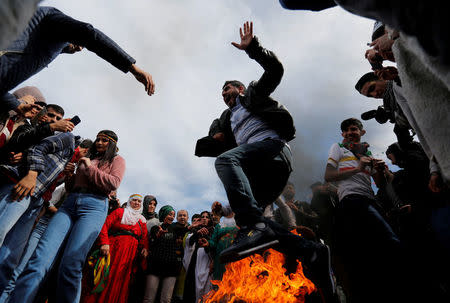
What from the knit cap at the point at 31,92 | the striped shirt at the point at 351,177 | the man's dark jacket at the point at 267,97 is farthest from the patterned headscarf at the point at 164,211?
the man's dark jacket at the point at 267,97

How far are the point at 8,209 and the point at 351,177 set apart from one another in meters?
4.22

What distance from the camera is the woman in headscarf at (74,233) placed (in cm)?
223

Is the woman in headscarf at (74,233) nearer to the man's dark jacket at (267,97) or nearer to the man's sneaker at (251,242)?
the man's sneaker at (251,242)

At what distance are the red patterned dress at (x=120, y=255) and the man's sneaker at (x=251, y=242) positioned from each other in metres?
3.10

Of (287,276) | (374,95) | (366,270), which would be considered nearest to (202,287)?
(287,276)

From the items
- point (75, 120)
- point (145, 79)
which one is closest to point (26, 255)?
point (75, 120)

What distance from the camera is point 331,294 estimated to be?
2.27 meters

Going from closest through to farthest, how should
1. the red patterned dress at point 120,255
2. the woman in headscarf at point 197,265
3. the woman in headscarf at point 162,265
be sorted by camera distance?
the red patterned dress at point 120,255, the woman in headscarf at point 197,265, the woman in headscarf at point 162,265

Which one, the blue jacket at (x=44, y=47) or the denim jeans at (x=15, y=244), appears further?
the denim jeans at (x=15, y=244)

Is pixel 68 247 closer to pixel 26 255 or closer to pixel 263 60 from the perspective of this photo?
pixel 26 255

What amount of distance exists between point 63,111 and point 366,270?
16.2 feet

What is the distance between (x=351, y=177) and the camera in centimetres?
327

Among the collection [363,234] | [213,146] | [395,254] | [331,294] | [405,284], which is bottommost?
[331,294]

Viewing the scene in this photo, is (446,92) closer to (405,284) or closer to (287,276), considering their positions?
(405,284)
